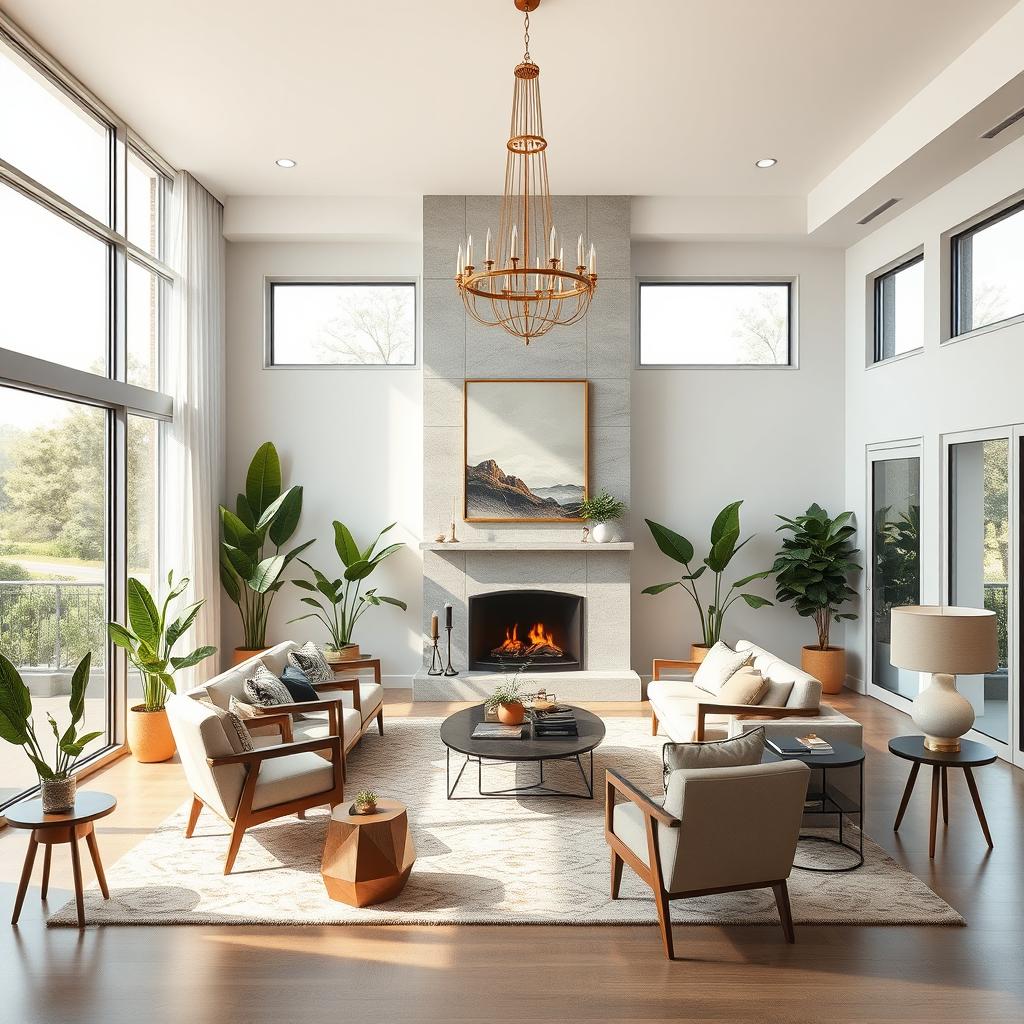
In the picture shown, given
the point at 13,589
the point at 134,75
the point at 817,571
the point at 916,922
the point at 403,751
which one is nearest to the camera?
the point at 916,922

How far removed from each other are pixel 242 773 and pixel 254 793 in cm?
12

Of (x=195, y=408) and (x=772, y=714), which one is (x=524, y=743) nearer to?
(x=772, y=714)

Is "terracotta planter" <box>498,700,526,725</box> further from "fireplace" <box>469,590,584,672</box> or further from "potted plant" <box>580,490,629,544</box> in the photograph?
"potted plant" <box>580,490,629,544</box>

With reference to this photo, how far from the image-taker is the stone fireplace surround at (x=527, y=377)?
7.98 metres

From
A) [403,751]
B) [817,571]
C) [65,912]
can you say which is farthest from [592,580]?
[65,912]

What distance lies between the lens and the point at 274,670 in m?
5.79

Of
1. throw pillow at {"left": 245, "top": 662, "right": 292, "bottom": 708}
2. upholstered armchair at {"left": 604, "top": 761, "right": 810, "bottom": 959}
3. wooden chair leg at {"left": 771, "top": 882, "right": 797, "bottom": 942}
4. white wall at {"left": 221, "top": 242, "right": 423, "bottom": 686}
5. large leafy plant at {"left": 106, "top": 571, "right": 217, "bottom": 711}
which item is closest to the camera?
upholstered armchair at {"left": 604, "top": 761, "right": 810, "bottom": 959}

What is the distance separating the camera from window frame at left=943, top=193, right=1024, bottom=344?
6078 millimetres

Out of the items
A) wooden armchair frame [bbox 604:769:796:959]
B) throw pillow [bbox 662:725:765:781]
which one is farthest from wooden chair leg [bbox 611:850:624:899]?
throw pillow [bbox 662:725:765:781]

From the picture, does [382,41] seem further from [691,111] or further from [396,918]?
[396,918]

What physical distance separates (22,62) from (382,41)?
216cm

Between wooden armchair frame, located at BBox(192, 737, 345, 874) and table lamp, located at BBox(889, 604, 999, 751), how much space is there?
9.83ft

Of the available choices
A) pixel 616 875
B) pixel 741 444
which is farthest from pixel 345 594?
pixel 616 875

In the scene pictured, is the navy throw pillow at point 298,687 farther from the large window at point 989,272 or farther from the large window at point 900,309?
the large window at point 900,309
